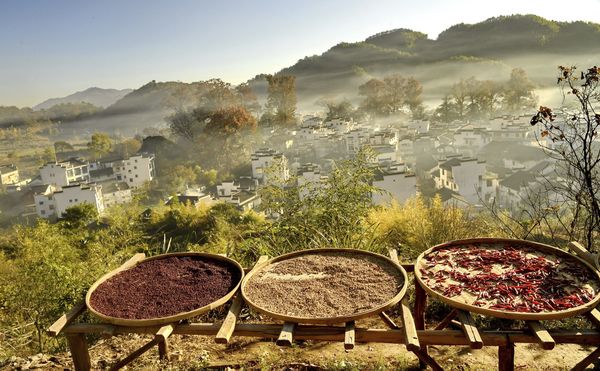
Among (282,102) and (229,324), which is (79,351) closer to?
(229,324)

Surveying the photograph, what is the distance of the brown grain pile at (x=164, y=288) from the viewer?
188 centimetres

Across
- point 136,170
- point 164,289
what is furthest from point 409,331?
point 136,170

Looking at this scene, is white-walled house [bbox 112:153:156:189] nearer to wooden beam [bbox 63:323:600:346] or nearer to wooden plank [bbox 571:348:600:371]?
wooden beam [bbox 63:323:600:346]

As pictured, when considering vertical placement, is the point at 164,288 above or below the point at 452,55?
below

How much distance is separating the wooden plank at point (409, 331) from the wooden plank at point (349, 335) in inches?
7.7

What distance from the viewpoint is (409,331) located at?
165 cm

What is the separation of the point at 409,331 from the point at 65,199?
52.0 feet

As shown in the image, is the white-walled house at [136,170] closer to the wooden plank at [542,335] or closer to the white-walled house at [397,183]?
the white-walled house at [397,183]

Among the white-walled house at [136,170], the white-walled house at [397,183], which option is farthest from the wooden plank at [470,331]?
the white-walled house at [136,170]

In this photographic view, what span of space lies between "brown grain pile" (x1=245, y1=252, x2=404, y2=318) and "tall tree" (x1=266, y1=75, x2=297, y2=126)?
20.3 metres

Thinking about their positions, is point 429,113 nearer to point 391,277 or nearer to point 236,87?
point 236,87

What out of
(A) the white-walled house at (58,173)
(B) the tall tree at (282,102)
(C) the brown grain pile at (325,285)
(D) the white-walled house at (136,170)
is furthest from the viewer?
(B) the tall tree at (282,102)

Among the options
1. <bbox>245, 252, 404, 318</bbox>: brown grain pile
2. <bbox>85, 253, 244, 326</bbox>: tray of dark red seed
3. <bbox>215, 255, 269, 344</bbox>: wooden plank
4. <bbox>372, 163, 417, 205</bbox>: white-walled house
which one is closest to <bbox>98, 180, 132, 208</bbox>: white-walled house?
<bbox>372, 163, 417, 205</bbox>: white-walled house

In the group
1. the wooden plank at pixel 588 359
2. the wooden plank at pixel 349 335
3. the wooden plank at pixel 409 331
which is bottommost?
the wooden plank at pixel 588 359
